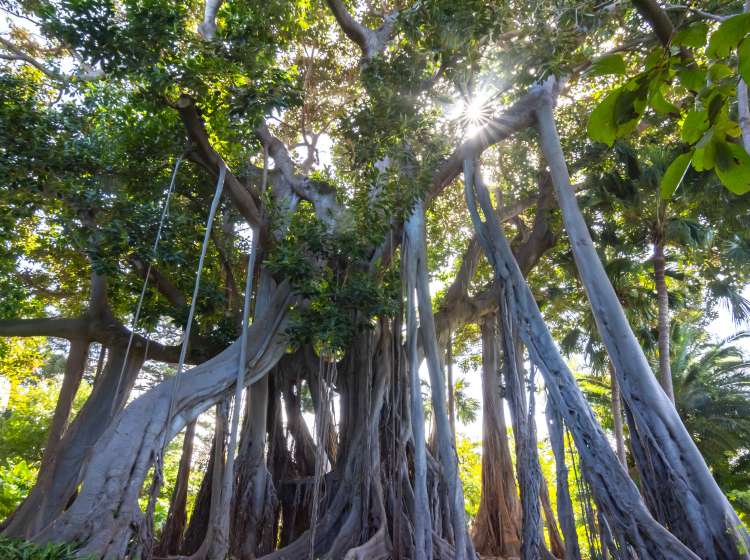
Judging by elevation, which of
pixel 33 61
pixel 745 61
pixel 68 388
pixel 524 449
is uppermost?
pixel 33 61

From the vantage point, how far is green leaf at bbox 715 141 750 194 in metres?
0.63

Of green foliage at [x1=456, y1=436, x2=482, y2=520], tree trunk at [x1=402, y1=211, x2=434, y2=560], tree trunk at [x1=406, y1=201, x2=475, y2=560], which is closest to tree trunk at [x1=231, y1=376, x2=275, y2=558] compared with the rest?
tree trunk at [x1=402, y1=211, x2=434, y2=560]

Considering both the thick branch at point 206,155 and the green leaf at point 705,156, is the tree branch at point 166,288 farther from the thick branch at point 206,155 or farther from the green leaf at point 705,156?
the green leaf at point 705,156

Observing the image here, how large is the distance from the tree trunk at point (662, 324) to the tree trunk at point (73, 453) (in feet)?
18.8

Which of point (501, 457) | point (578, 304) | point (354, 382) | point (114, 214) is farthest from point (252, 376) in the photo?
point (578, 304)

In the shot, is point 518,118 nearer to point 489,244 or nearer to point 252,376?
point 489,244

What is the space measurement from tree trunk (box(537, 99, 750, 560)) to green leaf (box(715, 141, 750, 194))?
7.22 ft

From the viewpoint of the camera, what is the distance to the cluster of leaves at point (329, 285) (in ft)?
13.5

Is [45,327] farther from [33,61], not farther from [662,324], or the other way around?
[662,324]

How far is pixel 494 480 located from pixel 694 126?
5631mm

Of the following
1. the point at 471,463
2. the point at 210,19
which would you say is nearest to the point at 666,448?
the point at 210,19

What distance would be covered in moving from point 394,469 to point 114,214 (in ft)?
11.4

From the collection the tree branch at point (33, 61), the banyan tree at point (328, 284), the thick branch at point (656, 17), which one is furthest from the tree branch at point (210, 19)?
the thick branch at point (656, 17)

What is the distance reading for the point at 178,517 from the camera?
5266 mm
